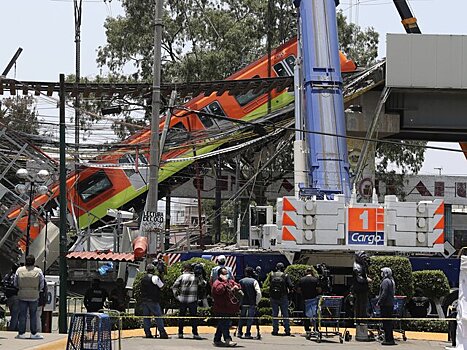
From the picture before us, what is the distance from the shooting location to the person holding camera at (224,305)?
17812 millimetres

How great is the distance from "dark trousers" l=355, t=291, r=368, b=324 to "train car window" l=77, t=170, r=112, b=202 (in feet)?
68.8

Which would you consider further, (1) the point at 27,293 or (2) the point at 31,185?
(2) the point at 31,185

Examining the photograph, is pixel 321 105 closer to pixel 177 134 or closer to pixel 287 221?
pixel 287 221

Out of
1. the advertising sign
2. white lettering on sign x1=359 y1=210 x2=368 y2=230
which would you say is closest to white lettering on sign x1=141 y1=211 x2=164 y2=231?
the advertising sign

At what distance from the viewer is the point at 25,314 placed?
1722cm

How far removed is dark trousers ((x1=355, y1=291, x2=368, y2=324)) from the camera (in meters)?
19.5

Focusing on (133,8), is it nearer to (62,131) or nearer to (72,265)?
(72,265)

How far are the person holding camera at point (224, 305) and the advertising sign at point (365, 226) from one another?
5.47 m

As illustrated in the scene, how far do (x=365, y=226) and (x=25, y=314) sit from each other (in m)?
9.16

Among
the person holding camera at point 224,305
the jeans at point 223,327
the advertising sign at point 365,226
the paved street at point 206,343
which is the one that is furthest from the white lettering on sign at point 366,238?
the jeans at point 223,327

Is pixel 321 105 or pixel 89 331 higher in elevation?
pixel 321 105

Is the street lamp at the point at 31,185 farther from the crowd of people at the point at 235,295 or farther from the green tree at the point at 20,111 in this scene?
the green tree at the point at 20,111

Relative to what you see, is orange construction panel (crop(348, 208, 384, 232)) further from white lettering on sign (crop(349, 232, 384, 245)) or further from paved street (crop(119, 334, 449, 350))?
paved street (crop(119, 334, 449, 350))

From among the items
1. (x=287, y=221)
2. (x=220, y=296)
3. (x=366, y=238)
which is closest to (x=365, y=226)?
(x=366, y=238)
